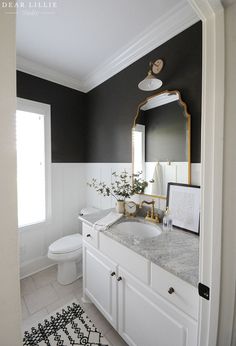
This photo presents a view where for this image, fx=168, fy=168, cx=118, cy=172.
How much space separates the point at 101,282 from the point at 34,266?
4.25 ft

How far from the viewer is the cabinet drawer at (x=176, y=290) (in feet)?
2.67

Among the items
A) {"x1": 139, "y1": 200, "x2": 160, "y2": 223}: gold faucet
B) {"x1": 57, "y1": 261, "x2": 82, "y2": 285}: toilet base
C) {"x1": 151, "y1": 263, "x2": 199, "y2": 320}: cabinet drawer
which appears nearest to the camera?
{"x1": 151, "y1": 263, "x2": 199, "y2": 320}: cabinet drawer

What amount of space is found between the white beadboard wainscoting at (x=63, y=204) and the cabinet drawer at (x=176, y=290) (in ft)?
3.88

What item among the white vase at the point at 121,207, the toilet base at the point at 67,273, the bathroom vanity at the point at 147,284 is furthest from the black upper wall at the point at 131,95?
the toilet base at the point at 67,273

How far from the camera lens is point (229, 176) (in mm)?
645

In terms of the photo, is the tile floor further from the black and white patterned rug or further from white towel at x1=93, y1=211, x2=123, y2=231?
white towel at x1=93, y1=211, x2=123, y2=231

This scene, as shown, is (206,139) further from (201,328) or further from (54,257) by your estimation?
(54,257)

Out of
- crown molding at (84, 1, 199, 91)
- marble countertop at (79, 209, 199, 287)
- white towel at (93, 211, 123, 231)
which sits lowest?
marble countertop at (79, 209, 199, 287)

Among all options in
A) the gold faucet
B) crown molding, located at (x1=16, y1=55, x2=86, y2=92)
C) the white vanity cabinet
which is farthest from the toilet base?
crown molding, located at (x1=16, y1=55, x2=86, y2=92)

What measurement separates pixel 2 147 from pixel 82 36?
1891mm

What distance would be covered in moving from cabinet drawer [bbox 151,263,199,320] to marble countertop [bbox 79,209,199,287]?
47 mm

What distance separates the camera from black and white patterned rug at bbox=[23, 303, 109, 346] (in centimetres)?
135

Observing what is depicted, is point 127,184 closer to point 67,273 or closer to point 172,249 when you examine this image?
point 172,249

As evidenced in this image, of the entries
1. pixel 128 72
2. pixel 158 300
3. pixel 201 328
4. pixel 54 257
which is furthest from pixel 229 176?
pixel 54 257
